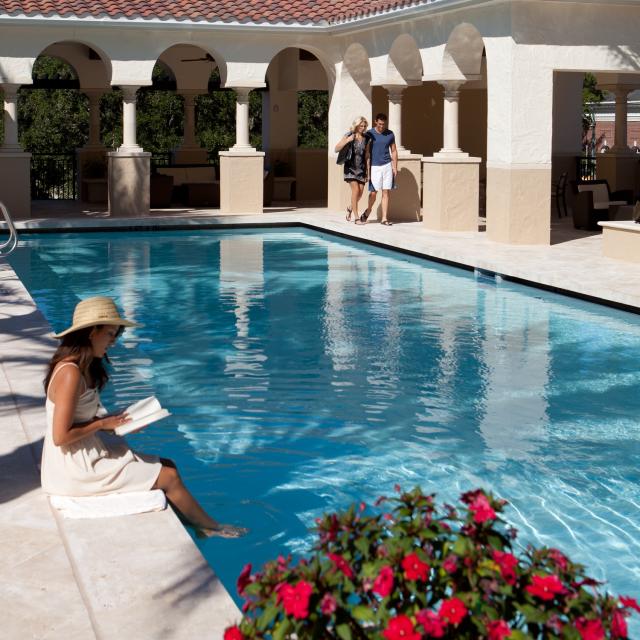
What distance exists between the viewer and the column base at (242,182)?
23.2 meters

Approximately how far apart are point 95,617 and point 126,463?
50.1 inches

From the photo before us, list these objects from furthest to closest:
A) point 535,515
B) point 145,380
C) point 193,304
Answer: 1. point 193,304
2. point 145,380
3. point 535,515

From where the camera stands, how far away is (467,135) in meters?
26.2

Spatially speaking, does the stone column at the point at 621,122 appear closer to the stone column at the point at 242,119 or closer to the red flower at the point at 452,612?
the stone column at the point at 242,119

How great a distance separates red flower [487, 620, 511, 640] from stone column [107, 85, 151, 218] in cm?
2003

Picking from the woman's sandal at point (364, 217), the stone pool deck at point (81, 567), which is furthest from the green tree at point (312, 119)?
the stone pool deck at point (81, 567)

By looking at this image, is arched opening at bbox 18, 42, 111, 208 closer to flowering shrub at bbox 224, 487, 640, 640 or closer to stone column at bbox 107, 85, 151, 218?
stone column at bbox 107, 85, 151, 218

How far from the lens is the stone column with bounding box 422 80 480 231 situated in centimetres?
1948

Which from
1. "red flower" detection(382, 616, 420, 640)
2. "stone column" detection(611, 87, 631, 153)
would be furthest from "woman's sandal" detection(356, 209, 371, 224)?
"red flower" detection(382, 616, 420, 640)

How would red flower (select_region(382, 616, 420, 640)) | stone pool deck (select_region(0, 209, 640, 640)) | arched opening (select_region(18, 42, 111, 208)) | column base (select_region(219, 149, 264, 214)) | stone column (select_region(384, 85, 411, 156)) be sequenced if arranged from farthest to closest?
arched opening (select_region(18, 42, 111, 208)) < column base (select_region(219, 149, 264, 214)) < stone column (select_region(384, 85, 411, 156)) < stone pool deck (select_region(0, 209, 640, 640)) < red flower (select_region(382, 616, 420, 640))

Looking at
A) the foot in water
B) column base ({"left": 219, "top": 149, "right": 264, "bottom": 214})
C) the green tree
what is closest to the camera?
the foot in water

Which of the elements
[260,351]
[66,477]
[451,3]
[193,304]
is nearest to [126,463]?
[66,477]

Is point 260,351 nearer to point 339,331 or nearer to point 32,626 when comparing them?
point 339,331

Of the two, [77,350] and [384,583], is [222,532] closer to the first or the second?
[77,350]
